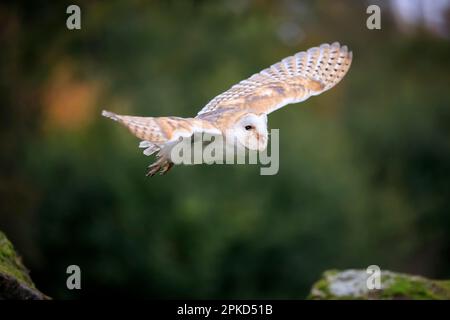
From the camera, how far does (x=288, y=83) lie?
8617 mm

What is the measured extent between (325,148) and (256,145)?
18.2 m

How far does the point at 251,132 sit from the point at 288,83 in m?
1.06

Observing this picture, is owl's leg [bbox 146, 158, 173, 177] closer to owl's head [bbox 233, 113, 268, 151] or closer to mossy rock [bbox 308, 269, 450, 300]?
owl's head [bbox 233, 113, 268, 151]

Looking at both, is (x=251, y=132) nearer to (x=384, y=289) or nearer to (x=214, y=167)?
(x=384, y=289)

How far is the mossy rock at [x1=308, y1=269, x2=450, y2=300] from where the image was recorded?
8078 millimetres

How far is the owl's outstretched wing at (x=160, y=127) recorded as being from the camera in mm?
6398

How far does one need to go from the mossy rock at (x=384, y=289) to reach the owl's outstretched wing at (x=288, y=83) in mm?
1567

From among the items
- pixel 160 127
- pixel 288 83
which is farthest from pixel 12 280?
pixel 288 83

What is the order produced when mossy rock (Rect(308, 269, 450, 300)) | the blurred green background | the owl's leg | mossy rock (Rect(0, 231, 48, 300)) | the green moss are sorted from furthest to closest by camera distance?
the blurred green background, mossy rock (Rect(308, 269, 450, 300)), the owl's leg, the green moss, mossy rock (Rect(0, 231, 48, 300))

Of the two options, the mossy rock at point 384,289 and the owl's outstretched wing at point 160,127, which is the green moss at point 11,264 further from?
the mossy rock at point 384,289

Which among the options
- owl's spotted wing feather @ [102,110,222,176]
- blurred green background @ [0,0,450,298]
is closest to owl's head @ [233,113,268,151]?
owl's spotted wing feather @ [102,110,222,176]

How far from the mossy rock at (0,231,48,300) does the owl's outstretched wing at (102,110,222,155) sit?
142 centimetres

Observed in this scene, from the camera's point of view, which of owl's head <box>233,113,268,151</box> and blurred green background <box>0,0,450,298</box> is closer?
owl's head <box>233,113,268,151</box>
